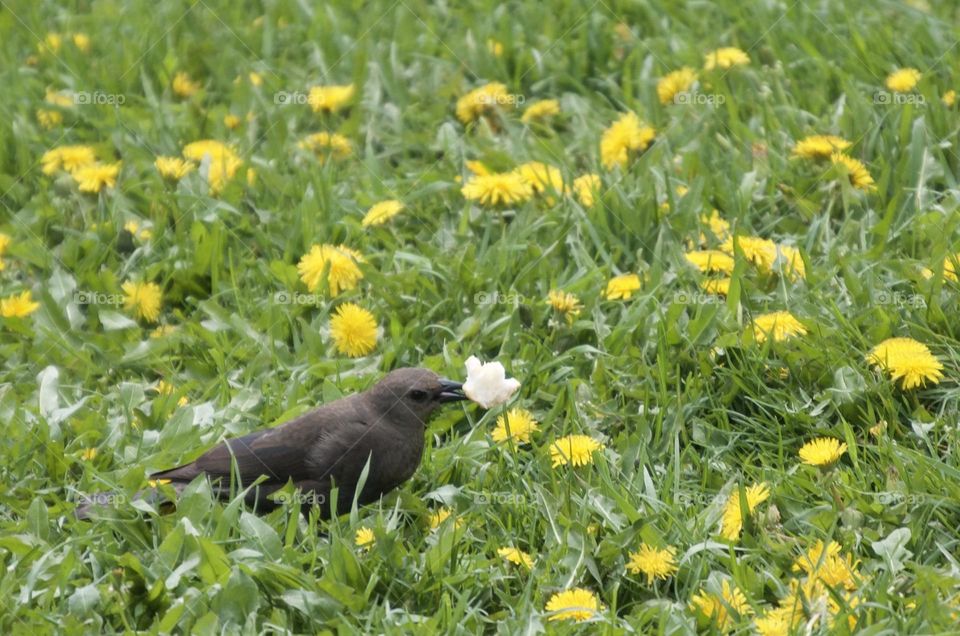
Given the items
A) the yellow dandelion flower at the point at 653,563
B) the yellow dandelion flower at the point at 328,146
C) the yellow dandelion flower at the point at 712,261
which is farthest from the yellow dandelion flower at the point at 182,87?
the yellow dandelion flower at the point at 653,563

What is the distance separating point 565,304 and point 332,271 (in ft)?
3.26

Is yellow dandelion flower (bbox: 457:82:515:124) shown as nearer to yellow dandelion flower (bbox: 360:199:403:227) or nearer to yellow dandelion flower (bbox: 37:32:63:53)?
yellow dandelion flower (bbox: 360:199:403:227)

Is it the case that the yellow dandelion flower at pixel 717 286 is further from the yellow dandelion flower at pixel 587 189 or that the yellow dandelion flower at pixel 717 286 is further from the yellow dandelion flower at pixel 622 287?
the yellow dandelion flower at pixel 587 189

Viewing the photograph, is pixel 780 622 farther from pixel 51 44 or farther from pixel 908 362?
pixel 51 44

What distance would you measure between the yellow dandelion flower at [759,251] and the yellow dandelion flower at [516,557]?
5.53ft

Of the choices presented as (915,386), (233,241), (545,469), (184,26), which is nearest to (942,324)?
(915,386)

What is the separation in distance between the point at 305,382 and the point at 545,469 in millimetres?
1131

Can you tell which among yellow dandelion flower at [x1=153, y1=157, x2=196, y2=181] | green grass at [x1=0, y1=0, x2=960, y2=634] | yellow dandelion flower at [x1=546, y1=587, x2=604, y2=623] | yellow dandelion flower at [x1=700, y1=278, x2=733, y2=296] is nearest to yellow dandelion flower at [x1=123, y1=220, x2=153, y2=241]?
green grass at [x1=0, y1=0, x2=960, y2=634]

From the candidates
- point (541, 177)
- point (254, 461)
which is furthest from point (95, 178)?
point (254, 461)

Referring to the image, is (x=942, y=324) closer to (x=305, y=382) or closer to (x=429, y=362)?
(x=429, y=362)

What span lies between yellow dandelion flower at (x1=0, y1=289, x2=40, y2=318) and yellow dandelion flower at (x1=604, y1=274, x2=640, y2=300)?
2.34 meters

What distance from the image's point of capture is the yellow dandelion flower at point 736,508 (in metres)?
4.31

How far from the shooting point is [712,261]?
215 inches

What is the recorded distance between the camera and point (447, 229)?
621 cm
